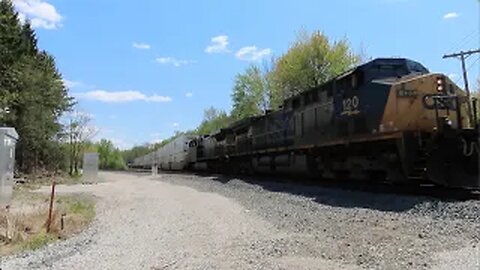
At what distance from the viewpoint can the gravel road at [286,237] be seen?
7.06 meters

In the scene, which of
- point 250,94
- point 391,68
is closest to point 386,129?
point 391,68

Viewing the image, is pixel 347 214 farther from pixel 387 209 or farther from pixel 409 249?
pixel 409 249

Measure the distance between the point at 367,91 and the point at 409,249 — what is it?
25.5 feet

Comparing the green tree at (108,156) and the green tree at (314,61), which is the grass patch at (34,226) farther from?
the green tree at (108,156)

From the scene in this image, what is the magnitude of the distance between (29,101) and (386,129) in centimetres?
3045

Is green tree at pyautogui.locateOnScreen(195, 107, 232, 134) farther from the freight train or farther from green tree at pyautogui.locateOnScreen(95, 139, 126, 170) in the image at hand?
the freight train

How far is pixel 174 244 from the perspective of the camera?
8.90 metres

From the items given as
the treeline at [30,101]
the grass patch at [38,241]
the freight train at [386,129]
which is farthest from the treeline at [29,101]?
the grass patch at [38,241]

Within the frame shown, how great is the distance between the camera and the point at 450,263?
646cm

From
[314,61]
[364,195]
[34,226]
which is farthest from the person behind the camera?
[314,61]

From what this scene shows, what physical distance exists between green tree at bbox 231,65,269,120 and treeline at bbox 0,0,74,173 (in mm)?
25241

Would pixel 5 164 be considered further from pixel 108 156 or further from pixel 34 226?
pixel 108 156

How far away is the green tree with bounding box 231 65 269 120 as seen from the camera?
207ft

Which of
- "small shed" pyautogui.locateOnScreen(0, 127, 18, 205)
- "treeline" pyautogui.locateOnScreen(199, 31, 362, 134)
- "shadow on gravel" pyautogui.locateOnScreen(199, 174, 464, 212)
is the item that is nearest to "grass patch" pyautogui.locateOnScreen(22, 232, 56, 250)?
"small shed" pyautogui.locateOnScreen(0, 127, 18, 205)
